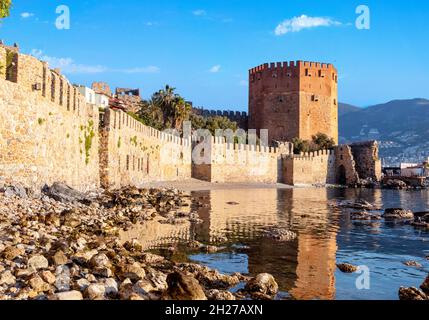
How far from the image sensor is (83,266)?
7.17 meters

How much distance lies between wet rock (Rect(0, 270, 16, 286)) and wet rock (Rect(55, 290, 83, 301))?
844mm

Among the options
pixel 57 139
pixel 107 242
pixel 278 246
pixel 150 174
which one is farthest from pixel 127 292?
pixel 150 174

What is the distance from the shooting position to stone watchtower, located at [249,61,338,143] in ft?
183

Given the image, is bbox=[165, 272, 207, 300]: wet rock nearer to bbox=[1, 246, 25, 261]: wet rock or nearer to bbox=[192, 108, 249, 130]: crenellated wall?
bbox=[1, 246, 25, 261]: wet rock

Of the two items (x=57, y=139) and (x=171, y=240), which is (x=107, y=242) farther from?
(x=57, y=139)

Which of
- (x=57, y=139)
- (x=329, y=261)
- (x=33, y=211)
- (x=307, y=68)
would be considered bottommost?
(x=329, y=261)

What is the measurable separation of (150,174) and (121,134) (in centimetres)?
788

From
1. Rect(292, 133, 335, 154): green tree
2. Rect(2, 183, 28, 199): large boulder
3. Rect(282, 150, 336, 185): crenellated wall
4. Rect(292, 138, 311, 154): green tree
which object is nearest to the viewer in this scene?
Rect(2, 183, 28, 199): large boulder

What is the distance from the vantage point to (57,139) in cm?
1616

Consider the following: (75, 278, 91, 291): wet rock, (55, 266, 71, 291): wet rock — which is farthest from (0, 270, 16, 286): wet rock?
(75, 278, 91, 291): wet rock

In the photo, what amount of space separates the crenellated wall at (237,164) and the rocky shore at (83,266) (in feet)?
92.1

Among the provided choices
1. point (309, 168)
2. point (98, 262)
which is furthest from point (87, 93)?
point (98, 262)

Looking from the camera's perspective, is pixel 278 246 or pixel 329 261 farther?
pixel 278 246

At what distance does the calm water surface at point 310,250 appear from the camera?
302 inches
